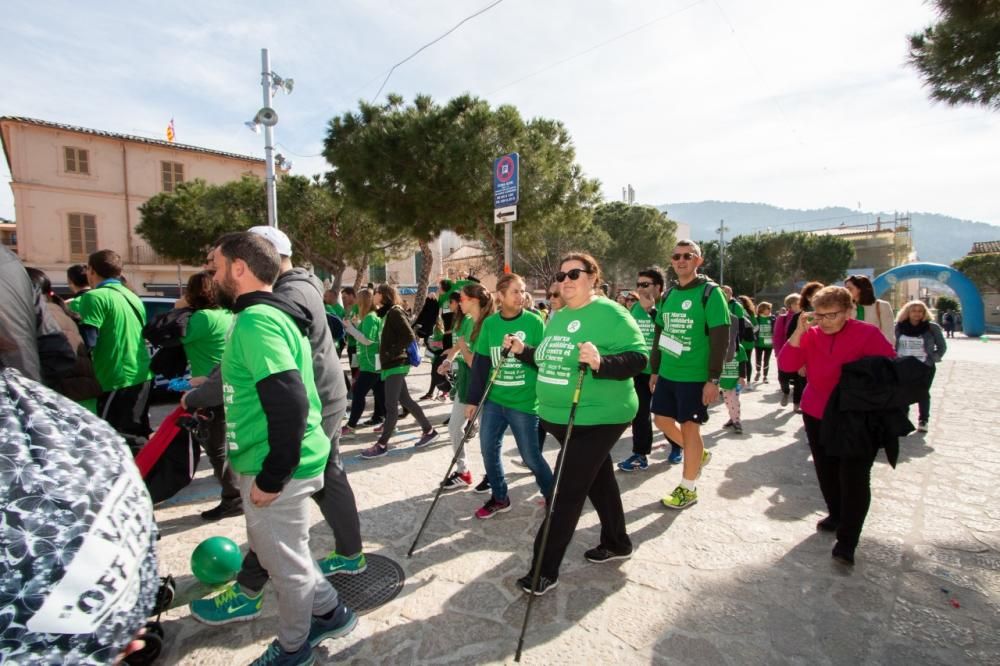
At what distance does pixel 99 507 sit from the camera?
118cm

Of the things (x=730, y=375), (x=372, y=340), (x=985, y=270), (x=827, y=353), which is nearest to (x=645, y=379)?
(x=730, y=375)

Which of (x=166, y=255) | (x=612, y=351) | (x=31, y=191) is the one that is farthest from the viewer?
(x=31, y=191)

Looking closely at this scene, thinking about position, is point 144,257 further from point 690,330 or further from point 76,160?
point 690,330

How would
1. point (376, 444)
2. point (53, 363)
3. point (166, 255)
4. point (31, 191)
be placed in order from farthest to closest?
1. point (31, 191)
2. point (166, 255)
3. point (376, 444)
4. point (53, 363)

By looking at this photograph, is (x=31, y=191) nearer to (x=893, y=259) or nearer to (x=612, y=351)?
(x=612, y=351)

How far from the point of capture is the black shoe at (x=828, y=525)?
3.54 meters

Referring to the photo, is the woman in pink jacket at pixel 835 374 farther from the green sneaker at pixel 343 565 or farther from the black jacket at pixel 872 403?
the green sneaker at pixel 343 565

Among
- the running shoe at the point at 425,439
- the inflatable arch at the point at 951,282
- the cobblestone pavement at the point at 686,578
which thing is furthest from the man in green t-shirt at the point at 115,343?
the inflatable arch at the point at 951,282

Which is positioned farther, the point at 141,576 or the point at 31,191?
the point at 31,191

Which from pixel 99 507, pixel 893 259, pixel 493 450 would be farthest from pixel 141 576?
pixel 893 259

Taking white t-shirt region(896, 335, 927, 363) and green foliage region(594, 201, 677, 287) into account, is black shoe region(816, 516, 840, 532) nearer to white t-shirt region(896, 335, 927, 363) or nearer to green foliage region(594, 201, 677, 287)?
white t-shirt region(896, 335, 927, 363)

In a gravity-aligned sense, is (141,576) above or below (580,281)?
below

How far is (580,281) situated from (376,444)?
3.52 meters

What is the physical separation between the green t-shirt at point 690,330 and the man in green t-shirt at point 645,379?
0.95 meters
